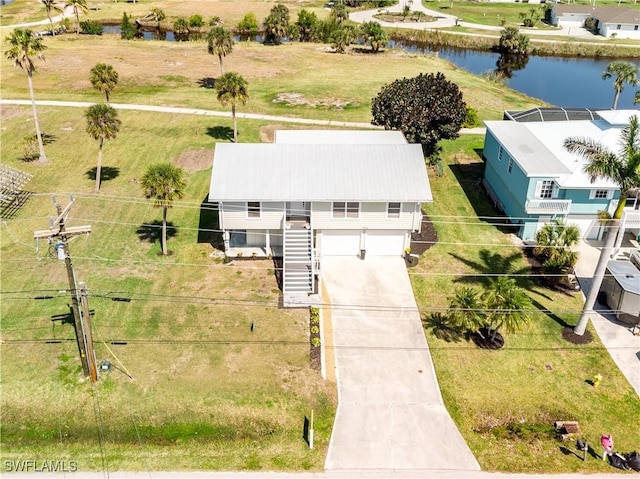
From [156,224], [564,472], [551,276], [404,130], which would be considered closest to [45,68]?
[156,224]

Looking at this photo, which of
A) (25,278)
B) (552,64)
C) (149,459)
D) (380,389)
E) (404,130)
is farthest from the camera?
(552,64)

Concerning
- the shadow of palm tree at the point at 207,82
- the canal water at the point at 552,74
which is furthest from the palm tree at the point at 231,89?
the canal water at the point at 552,74

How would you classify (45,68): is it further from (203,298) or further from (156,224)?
(203,298)

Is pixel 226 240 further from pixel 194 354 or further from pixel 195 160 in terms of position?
pixel 195 160

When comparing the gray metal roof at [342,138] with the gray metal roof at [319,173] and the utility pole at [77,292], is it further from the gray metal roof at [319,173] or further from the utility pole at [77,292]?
the utility pole at [77,292]

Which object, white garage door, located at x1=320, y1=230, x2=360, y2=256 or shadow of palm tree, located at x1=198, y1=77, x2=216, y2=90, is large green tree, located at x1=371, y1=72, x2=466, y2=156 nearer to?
white garage door, located at x1=320, y1=230, x2=360, y2=256

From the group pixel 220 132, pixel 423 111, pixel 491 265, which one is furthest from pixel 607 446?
pixel 220 132
